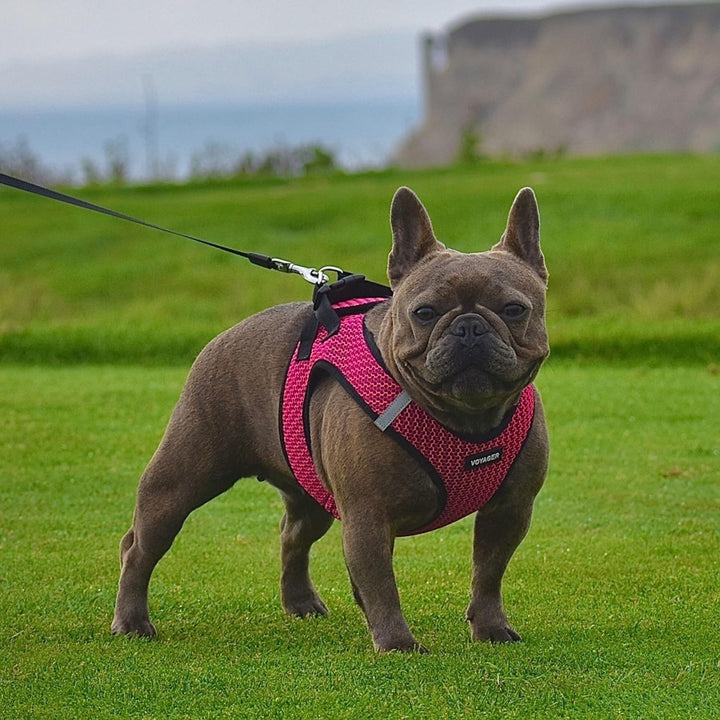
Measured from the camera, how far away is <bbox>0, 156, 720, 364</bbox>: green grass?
1320 cm

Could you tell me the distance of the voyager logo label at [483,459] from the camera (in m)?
4.46

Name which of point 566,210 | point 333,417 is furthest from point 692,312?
point 333,417

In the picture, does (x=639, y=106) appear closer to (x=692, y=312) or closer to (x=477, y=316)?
(x=692, y=312)

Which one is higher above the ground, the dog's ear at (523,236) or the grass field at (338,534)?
the dog's ear at (523,236)

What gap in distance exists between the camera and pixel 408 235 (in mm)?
4625

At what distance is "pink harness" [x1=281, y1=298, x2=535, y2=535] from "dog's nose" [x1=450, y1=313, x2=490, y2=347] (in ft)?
Result: 1.40

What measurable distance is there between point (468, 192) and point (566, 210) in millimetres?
1909

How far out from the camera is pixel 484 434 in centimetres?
448

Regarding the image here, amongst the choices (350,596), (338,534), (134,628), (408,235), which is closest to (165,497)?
(134,628)

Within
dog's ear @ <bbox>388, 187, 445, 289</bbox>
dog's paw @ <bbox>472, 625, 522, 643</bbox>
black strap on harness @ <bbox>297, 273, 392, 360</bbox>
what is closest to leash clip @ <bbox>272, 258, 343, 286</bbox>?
black strap on harness @ <bbox>297, 273, 392, 360</bbox>

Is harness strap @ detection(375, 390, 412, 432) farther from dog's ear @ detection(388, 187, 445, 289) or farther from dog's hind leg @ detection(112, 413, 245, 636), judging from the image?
dog's hind leg @ detection(112, 413, 245, 636)

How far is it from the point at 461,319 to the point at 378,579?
3.15ft

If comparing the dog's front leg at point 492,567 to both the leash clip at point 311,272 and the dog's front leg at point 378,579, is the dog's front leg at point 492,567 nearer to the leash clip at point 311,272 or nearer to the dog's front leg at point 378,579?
the dog's front leg at point 378,579

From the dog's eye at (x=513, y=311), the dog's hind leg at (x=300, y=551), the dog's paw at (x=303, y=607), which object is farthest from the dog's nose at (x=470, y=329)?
the dog's paw at (x=303, y=607)
